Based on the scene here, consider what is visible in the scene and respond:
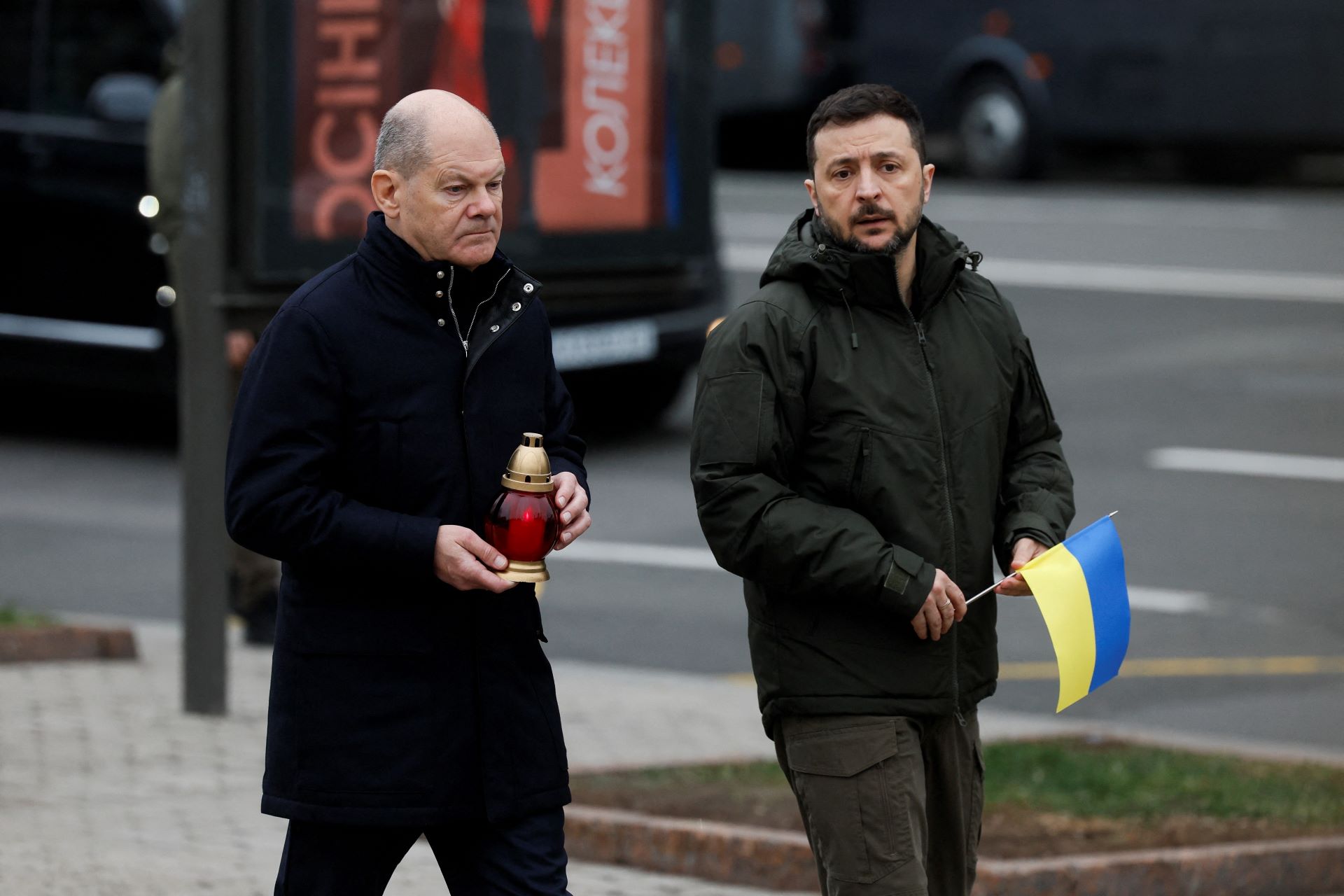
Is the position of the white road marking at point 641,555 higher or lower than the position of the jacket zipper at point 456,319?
lower

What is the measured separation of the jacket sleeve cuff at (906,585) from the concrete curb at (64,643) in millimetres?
4714

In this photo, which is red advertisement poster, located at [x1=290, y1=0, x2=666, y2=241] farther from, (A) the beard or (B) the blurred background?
(A) the beard

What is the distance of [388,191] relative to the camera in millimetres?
3504

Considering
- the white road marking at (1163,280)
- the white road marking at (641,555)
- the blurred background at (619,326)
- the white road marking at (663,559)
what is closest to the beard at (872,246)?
the blurred background at (619,326)

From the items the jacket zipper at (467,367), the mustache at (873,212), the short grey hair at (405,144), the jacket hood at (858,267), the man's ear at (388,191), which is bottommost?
the jacket zipper at (467,367)

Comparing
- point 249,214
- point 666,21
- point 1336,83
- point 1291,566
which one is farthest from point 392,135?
A: point 1336,83

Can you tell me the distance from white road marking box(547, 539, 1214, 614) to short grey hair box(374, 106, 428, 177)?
221 inches

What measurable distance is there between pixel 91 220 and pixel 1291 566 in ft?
20.8

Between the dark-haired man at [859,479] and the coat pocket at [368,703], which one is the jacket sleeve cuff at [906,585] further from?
the coat pocket at [368,703]

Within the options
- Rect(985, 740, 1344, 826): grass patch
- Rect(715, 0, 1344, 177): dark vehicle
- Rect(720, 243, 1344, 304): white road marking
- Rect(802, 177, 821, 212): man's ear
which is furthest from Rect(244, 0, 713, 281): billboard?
Rect(715, 0, 1344, 177): dark vehicle

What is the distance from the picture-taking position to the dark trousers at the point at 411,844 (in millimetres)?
3520

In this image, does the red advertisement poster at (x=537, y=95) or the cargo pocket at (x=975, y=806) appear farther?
the red advertisement poster at (x=537, y=95)

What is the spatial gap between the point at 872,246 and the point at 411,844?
124 cm

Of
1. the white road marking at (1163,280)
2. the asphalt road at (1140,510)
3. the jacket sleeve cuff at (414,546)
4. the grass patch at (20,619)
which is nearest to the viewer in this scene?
the jacket sleeve cuff at (414,546)
